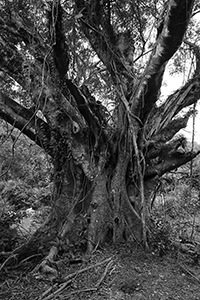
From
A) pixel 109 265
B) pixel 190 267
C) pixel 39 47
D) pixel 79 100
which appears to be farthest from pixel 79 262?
pixel 39 47

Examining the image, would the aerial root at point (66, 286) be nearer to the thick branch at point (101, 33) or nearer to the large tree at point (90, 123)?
the large tree at point (90, 123)

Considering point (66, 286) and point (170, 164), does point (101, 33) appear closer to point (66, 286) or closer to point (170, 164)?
point (170, 164)

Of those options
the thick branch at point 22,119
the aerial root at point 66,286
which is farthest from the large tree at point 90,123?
the aerial root at point 66,286

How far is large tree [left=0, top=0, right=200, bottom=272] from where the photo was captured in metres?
3.19

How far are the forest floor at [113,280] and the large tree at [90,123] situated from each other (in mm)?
299

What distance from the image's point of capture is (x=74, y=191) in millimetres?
3533

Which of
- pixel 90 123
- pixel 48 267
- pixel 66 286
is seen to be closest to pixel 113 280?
pixel 66 286

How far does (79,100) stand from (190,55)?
2232 millimetres

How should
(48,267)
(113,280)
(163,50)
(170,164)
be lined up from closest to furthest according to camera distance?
(113,280)
(48,267)
(163,50)
(170,164)

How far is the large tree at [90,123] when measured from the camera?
3.19 metres

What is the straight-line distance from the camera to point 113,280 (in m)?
2.34

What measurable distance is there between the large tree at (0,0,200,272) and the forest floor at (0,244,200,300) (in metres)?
0.30

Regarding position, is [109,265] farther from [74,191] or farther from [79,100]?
[79,100]

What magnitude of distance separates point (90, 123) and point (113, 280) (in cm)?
209
